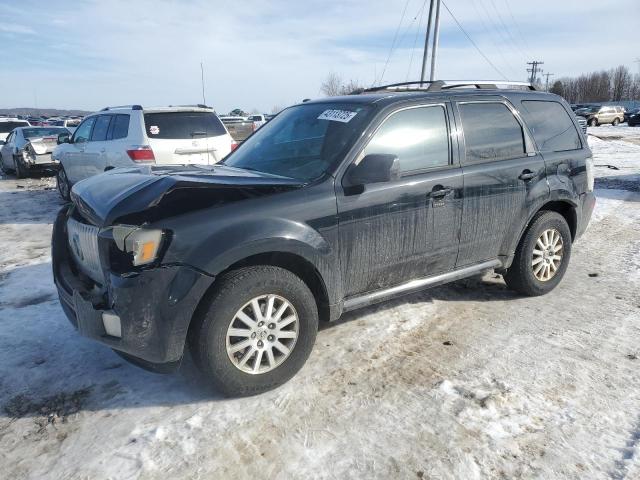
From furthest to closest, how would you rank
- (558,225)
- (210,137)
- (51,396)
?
(210,137), (558,225), (51,396)

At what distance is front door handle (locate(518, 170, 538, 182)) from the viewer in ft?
13.7

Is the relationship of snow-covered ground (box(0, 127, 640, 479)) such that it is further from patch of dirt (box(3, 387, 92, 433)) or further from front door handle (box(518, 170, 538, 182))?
front door handle (box(518, 170, 538, 182))

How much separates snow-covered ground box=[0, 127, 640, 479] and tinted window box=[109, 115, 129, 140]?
13.4 ft

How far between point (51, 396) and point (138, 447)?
2.92ft

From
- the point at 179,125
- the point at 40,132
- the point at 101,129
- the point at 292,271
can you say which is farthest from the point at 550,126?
the point at 40,132

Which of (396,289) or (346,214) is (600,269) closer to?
(396,289)

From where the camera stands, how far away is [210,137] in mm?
7938

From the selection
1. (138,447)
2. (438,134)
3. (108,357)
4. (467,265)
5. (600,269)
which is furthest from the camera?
(600,269)

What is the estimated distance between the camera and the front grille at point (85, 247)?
2949 mm

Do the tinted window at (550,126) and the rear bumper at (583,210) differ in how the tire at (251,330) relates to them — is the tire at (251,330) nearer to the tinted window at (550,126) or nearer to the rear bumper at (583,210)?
the tinted window at (550,126)

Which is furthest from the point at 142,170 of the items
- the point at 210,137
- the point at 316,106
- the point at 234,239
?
the point at 210,137

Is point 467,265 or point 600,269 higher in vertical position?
point 467,265

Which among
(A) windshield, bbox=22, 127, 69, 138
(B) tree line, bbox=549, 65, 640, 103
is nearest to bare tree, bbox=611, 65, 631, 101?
(B) tree line, bbox=549, 65, 640, 103

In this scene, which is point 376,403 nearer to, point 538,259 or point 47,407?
point 47,407
